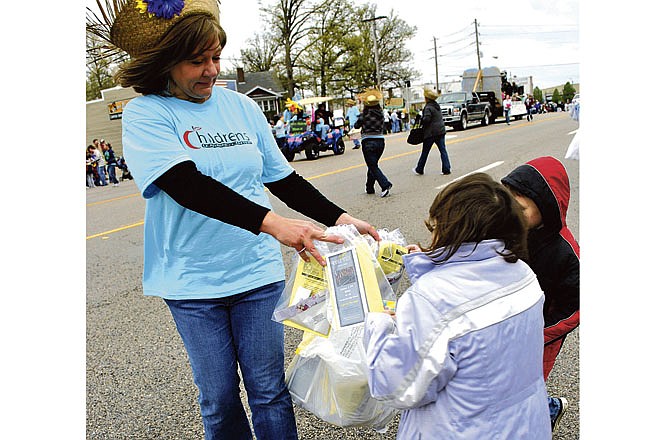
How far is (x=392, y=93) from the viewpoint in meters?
49.0

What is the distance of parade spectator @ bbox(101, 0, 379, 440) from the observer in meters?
1.94

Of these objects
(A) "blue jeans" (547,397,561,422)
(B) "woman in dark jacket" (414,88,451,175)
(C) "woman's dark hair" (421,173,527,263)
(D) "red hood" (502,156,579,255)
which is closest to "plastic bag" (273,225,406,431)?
(C) "woman's dark hair" (421,173,527,263)

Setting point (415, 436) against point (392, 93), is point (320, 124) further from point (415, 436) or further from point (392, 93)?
point (392, 93)

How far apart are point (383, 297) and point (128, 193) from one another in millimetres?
13761

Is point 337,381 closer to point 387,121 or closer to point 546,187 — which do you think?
point 546,187

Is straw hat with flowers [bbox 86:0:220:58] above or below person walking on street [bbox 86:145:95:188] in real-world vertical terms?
above

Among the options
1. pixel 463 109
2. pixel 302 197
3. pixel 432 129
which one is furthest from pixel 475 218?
pixel 463 109

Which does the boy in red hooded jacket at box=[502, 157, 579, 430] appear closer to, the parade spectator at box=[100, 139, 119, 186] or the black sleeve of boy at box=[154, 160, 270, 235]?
the black sleeve of boy at box=[154, 160, 270, 235]

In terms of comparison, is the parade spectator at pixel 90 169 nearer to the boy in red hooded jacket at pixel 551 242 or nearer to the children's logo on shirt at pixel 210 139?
the children's logo on shirt at pixel 210 139

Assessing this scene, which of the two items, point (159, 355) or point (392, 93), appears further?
point (392, 93)

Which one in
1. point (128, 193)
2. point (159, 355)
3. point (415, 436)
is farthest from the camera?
point (128, 193)

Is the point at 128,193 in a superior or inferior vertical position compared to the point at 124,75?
inferior

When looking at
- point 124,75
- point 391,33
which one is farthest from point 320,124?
point 391,33

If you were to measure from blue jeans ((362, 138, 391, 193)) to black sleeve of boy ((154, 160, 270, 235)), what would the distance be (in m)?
8.37
